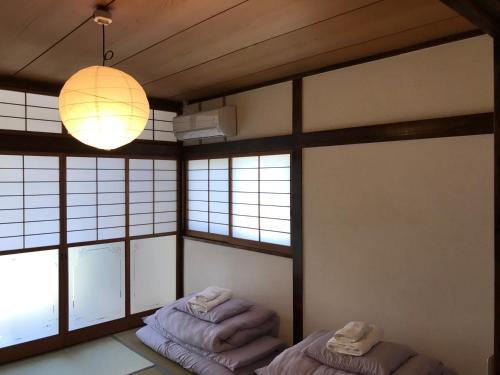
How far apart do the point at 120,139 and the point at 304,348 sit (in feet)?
7.32

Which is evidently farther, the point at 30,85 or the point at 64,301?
the point at 64,301

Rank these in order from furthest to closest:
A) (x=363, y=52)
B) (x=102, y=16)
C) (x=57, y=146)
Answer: (x=57, y=146) → (x=363, y=52) → (x=102, y=16)

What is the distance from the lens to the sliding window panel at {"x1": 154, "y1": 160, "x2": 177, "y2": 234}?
5.33 meters

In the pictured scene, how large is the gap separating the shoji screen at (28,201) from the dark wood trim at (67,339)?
40.6 inches

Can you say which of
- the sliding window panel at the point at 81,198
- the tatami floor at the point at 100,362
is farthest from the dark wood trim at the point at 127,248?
the tatami floor at the point at 100,362

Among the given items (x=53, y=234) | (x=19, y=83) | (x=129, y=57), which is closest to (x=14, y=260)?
(x=53, y=234)

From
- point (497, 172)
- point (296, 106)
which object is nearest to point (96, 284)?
point (296, 106)

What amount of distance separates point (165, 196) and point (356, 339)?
10.8 ft

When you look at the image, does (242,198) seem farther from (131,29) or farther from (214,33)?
(131,29)

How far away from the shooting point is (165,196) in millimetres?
5441

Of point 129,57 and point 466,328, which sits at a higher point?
point 129,57

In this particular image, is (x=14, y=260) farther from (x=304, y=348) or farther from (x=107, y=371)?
(x=304, y=348)

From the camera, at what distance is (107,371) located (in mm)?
3852

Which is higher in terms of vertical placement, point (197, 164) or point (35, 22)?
point (35, 22)
